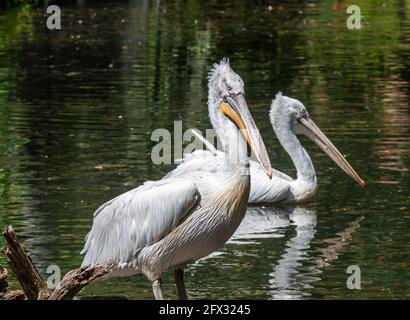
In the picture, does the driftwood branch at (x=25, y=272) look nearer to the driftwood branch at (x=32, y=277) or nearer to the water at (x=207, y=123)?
the driftwood branch at (x=32, y=277)

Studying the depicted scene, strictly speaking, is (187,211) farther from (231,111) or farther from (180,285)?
(231,111)

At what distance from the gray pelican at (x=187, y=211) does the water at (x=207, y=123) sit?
0.71m

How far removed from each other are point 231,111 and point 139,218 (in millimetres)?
728

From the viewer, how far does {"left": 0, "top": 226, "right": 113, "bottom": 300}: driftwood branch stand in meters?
5.91

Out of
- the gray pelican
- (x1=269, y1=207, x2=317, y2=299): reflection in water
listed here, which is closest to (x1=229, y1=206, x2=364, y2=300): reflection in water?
(x1=269, y1=207, x2=317, y2=299): reflection in water

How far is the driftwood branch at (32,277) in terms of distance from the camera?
233 inches

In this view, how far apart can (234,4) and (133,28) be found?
512cm

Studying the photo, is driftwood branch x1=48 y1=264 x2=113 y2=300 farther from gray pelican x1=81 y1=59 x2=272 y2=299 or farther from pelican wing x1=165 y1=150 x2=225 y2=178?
pelican wing x1=165 y1=150 x2=225 y2=178

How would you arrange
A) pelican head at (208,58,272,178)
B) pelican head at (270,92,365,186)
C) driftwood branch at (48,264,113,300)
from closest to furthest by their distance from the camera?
driftwood branch at (48,264,113,300), pelican head at (208,58,272,178), pelican head at (270,92,365,186)

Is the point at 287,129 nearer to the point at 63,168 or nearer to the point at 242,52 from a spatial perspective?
the point at 63,168

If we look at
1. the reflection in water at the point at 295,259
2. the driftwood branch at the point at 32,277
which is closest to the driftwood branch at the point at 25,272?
the driftwood branch at the point at 32,277

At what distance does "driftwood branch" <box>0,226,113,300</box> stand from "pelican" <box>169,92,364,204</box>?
3090 mm

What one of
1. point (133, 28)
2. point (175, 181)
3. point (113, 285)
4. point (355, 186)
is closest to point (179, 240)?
point (175, 181)

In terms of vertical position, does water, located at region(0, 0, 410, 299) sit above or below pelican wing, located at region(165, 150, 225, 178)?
below
